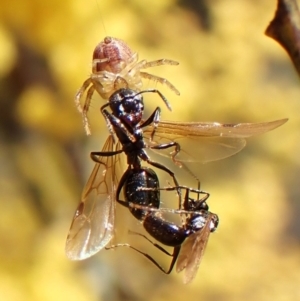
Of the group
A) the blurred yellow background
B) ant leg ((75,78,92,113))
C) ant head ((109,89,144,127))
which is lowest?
the blurred yellow background

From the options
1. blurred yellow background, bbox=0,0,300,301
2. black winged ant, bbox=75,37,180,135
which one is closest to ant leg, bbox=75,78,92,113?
black winged ant, bbox=75,37,180,135

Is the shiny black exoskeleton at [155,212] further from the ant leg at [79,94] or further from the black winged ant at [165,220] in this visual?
the ant leg at [79,94]

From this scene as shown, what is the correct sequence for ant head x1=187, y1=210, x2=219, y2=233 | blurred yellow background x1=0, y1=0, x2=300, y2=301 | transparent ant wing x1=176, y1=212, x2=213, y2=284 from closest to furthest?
transparent ant wing x1=176, y1=212, x2=213, y2=284 < ant head x1=187, y1=210, x2=219, y2=233 < blurred yellow background x1=0, y1=0, x2=300, y2=301

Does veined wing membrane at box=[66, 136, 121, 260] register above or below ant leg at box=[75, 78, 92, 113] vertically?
below

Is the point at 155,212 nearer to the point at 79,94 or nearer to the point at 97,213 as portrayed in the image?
Answer: the point at 97,213

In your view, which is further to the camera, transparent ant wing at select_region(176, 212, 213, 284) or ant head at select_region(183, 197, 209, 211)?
ant head at select_region(183, 197, 209, 211)

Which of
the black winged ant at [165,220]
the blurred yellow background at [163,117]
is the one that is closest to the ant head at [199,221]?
the black winged ant at [165,220]

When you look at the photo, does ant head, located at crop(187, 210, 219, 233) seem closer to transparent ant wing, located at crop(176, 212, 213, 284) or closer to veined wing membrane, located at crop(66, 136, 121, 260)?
transparent ant wing, located at crop(176, 212, 213, 284)
